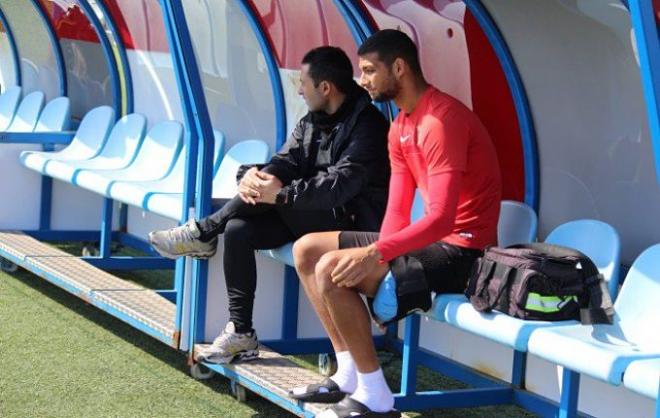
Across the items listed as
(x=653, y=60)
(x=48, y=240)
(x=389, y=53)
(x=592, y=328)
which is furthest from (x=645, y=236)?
(x=48, y=240)

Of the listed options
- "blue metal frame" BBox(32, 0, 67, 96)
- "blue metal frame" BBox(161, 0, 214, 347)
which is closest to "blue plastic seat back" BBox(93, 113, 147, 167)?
"blue metal frame" BBox(32, 0, 67, 96)

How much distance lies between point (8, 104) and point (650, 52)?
8.24m

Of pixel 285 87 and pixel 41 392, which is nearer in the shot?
pixel 41 392

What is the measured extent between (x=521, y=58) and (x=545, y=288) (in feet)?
4.78

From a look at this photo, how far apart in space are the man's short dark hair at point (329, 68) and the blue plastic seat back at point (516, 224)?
861mm

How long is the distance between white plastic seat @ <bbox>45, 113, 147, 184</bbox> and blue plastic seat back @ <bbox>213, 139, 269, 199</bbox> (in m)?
1.15

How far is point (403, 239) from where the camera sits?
4363 mm

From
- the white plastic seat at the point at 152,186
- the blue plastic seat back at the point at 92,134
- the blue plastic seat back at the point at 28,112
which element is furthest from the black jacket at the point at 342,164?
the blue plastic seat back at the point at 28,112

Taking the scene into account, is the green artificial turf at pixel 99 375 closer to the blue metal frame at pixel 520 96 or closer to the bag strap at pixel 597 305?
the blue metal frame at pixel 520 96

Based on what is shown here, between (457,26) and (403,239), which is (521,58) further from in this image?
(403,239)

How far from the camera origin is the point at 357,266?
4.38m

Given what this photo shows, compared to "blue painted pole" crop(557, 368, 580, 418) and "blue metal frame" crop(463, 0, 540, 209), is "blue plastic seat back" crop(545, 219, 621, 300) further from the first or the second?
"blue metal frame" crop(463, 0, 540, 209)

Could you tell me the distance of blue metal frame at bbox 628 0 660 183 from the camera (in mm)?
3371

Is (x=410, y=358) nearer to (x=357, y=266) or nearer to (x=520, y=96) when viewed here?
(x=357, y=266)
